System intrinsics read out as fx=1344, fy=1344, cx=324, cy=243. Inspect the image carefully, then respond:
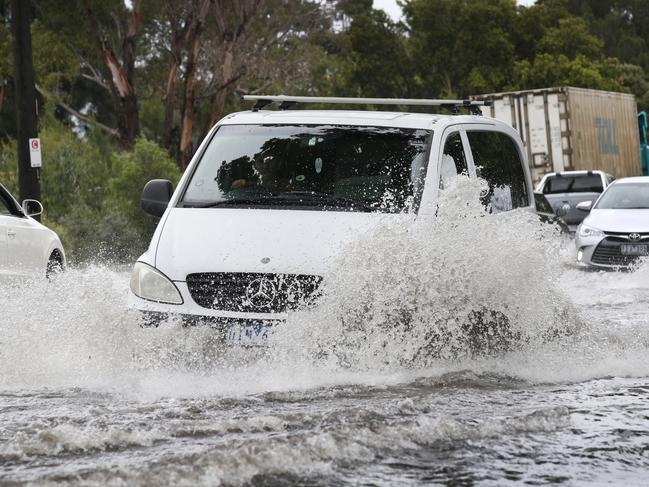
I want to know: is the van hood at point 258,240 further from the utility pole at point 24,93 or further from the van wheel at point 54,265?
the utility pole at point 24,93

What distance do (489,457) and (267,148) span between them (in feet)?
12.7

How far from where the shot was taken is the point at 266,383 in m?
7.25

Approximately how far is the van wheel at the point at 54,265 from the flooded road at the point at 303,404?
3354 millimetres

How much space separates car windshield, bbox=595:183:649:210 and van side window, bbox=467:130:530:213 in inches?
339

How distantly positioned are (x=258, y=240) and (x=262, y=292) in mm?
417

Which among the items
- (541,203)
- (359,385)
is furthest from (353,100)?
(541,203)

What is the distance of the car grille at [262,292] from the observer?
7.49 metres

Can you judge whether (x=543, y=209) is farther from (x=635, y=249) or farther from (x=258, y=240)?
(x=258, y=240)

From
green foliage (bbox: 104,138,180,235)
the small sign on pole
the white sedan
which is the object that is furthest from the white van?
green foliage (bbox: 104,138,180,235)

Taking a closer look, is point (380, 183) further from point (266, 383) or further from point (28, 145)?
point (28, 145)

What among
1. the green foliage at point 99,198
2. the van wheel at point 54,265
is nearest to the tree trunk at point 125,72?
the green foliage at point 99,198

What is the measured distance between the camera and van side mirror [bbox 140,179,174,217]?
8844 mm

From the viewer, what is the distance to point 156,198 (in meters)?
8.89

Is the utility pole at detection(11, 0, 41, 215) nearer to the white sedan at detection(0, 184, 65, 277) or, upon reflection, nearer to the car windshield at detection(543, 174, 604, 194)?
the white sedan at detection(0, 184, 65, 277)
